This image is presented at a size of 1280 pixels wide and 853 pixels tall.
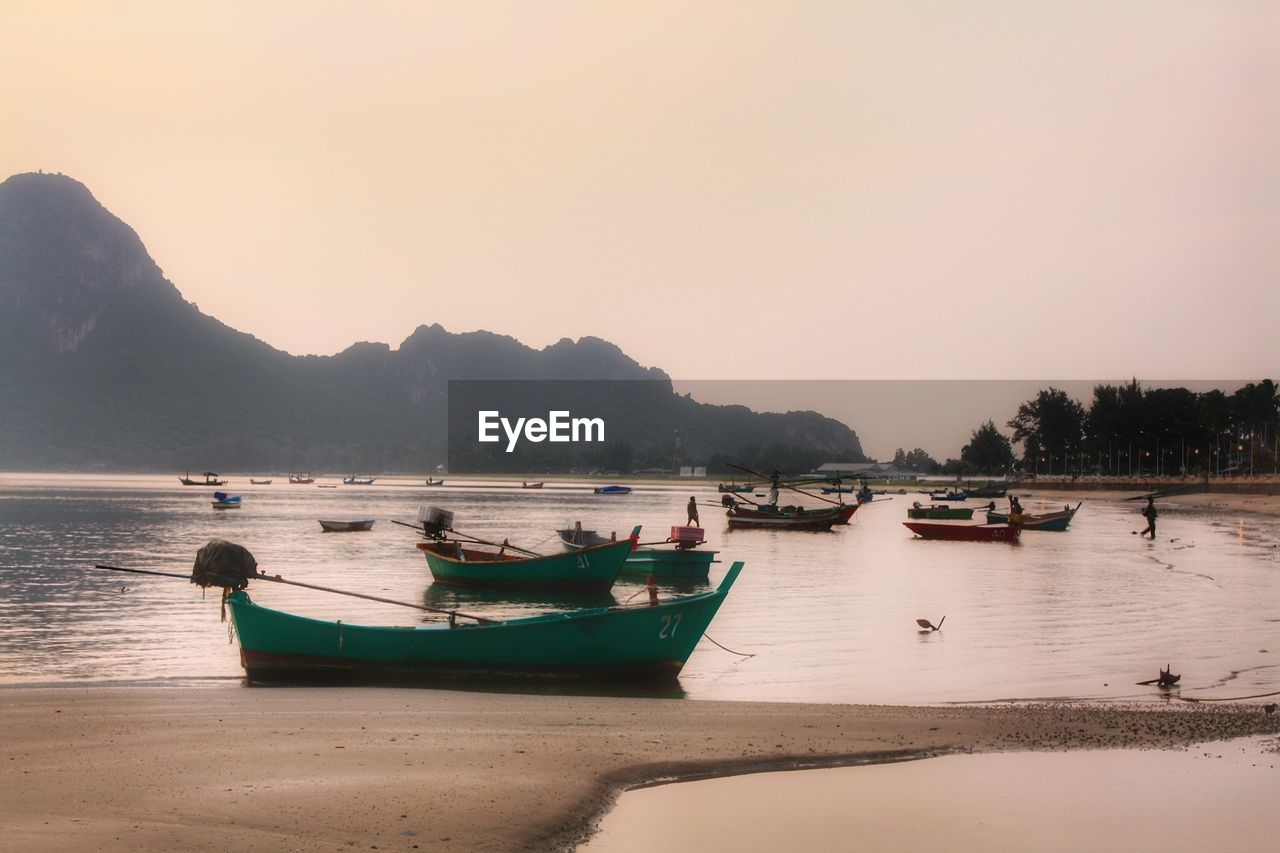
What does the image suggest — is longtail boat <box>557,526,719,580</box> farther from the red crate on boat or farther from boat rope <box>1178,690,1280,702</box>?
boat rope <box>1178,690,1280,702</box>

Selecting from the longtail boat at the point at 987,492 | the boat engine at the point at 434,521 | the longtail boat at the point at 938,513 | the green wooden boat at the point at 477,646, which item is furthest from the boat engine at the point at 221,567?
the longtail boat at the point at 987,492

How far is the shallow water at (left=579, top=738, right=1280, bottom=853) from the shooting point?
8.62 meters

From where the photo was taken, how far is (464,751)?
10625 millimetres

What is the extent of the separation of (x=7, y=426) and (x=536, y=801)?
666 feet

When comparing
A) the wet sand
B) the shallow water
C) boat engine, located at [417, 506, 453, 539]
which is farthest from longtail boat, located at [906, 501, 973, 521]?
the shallow water

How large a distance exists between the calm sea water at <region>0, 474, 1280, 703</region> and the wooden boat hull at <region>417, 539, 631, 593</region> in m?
0.54

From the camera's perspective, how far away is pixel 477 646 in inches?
618

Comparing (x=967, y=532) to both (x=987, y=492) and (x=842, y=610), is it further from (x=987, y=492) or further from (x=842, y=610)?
(x=987, y=492)

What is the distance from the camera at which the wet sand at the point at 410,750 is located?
8000 millimetres

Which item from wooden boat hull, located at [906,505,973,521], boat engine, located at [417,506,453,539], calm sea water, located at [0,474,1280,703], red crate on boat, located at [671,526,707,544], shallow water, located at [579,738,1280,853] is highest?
boat engine, located at [417,506,453,539]

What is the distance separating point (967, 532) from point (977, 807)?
171ft

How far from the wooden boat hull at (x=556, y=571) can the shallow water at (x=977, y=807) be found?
56.7 ft

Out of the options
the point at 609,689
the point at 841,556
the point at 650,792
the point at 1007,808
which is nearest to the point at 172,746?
the point at 650,792

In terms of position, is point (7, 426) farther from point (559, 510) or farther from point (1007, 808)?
point (1007, 808)
